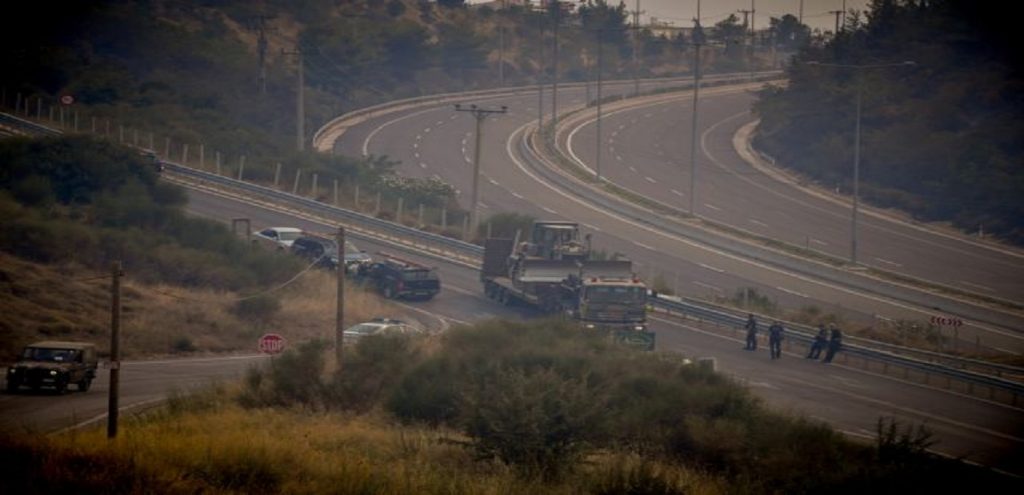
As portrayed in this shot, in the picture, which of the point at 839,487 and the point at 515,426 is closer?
the point at 839,487

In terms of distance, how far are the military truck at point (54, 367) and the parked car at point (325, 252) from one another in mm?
18261

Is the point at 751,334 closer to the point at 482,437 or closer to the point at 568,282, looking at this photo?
the point at 568,282

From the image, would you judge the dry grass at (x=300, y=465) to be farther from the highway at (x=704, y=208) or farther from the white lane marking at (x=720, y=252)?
the white lane marking at (x=720, y=252)

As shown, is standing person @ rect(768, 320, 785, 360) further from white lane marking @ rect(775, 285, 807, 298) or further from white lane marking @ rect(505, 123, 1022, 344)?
white lane marking @ rect(775, 285, 807, 298)

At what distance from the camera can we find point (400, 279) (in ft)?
167

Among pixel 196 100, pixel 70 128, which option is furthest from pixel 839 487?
pixel 196 100

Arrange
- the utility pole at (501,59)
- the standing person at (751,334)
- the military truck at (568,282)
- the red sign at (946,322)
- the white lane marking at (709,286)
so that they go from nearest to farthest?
the military truck at (568,282), the standing person at (751,334), the red sign at (946,322), the white lane marking at (709,286), the utility pole at (501,59)

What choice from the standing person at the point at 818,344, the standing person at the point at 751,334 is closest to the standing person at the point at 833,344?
the standing person at the point at 818,344

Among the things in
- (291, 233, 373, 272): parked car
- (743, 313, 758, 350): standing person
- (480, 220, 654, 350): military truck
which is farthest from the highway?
(291, 233, 373, 272): parked car

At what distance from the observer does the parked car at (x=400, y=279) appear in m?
50.7

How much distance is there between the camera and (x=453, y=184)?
265 ft

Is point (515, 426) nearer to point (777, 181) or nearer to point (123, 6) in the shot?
point (777, 181)

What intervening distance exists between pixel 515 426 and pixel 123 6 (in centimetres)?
10066

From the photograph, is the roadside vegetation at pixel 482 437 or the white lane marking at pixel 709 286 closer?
the roadside vegetation at pixel 482 437
